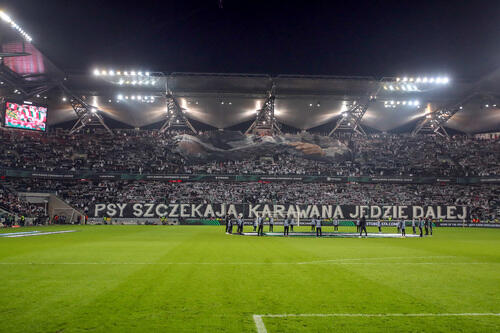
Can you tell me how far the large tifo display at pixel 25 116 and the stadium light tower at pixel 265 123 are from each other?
110ft

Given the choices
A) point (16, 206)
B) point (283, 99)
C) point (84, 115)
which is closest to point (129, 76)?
point (84, 115)

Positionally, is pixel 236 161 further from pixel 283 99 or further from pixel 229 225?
pixel 229 225

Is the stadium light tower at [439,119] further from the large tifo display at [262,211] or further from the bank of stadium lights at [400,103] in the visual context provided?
the large tifo display at [262,211]

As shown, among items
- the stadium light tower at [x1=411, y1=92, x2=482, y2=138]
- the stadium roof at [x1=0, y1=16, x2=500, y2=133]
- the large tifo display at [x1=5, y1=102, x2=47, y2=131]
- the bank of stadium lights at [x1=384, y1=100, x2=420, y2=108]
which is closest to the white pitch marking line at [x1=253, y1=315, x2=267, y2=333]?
the stadium roof at [x1=0, y1=16, x2=500, y2=133]

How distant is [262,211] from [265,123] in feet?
79.0

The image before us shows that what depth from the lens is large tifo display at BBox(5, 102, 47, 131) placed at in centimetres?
4491

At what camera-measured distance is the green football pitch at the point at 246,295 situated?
19.1 ft

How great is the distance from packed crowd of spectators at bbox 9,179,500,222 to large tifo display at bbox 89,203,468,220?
2.09m

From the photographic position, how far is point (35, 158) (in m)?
51.4

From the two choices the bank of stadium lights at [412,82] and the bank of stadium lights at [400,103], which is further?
the bank of stadium lights at [400,103]

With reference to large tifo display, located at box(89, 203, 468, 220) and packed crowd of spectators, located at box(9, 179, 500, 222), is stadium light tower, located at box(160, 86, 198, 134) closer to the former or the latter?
packed crowd of spectators, located at box(9, 179, 500, 222)

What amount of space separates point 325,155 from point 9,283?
188ft

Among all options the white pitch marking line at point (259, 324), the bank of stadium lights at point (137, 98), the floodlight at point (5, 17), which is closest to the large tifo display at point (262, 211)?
the bank of stadium lights at point (137, 98)

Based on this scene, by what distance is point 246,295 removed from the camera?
7.80m
